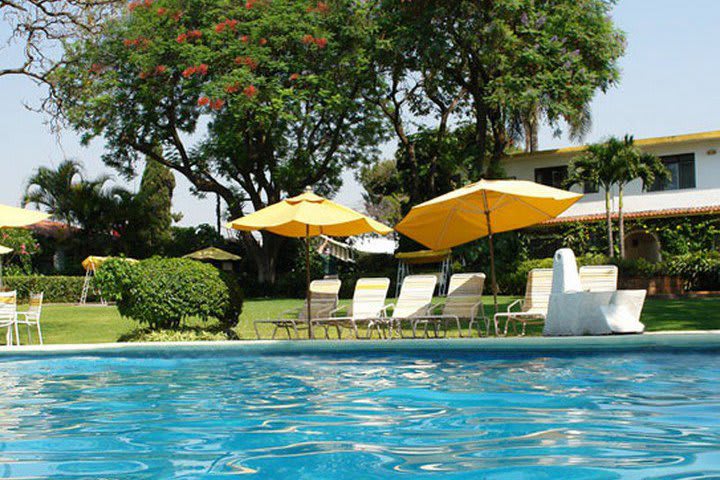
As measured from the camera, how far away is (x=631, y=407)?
6.20 metres

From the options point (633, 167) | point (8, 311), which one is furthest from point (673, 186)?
point (8, 311)

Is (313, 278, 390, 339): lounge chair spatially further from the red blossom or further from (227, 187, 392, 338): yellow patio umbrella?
the red blossom

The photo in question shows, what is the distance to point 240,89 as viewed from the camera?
26.7 meters

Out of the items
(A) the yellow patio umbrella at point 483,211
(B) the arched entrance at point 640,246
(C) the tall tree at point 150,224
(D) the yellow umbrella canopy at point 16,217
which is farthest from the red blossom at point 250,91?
(B) the arched entrance at point 640,246

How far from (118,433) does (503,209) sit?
8543mm

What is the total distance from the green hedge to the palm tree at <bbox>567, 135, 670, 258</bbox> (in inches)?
771

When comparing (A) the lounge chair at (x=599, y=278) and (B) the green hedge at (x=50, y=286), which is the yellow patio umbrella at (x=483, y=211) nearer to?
(A) the lounge chair at (x=599, y=278)

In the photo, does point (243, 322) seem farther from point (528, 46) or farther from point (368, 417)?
point (528, 46)

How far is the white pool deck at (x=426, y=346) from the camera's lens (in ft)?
28.5

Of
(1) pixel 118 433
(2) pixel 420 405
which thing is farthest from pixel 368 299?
(1) pixel 118 433

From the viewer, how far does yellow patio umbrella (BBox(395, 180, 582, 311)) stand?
39.0 ft

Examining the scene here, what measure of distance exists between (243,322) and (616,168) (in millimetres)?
15911

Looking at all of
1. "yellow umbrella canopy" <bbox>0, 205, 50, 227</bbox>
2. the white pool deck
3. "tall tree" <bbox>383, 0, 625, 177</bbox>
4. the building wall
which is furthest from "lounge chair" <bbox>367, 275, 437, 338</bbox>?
the building wall

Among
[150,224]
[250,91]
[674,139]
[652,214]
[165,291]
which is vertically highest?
[250,91]
